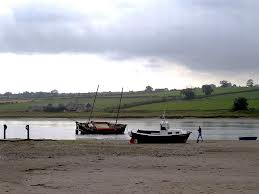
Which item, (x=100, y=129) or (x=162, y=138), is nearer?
(x=162, y=138)

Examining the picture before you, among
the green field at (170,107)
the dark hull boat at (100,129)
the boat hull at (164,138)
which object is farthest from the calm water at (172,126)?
the green field at (170,107)

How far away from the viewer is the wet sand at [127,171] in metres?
19.4

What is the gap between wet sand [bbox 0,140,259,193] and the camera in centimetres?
1942

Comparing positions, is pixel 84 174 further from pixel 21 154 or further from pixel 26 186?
pixel 21 154

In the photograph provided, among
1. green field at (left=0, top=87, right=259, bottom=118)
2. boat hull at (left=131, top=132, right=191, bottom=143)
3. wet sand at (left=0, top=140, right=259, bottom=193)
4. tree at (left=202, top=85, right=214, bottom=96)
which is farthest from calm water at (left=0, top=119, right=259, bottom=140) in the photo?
tree at (left=202, top=85, right=214, bottom=96)

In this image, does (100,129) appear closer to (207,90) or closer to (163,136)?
(163,136)

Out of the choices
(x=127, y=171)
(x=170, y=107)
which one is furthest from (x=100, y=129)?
(x=170, y=107)

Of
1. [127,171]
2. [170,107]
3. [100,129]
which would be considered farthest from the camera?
[170,107]

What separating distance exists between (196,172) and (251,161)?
5507mm

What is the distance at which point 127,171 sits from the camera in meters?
24.0

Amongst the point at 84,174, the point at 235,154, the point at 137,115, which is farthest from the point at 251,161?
the point at 137,115

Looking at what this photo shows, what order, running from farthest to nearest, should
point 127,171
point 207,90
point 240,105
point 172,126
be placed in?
point 207,90
point 240,105
point 172,126
point 127,171

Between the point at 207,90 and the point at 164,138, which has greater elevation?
the point at 207,90

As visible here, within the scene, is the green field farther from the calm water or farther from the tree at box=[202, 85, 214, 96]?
the calm water
